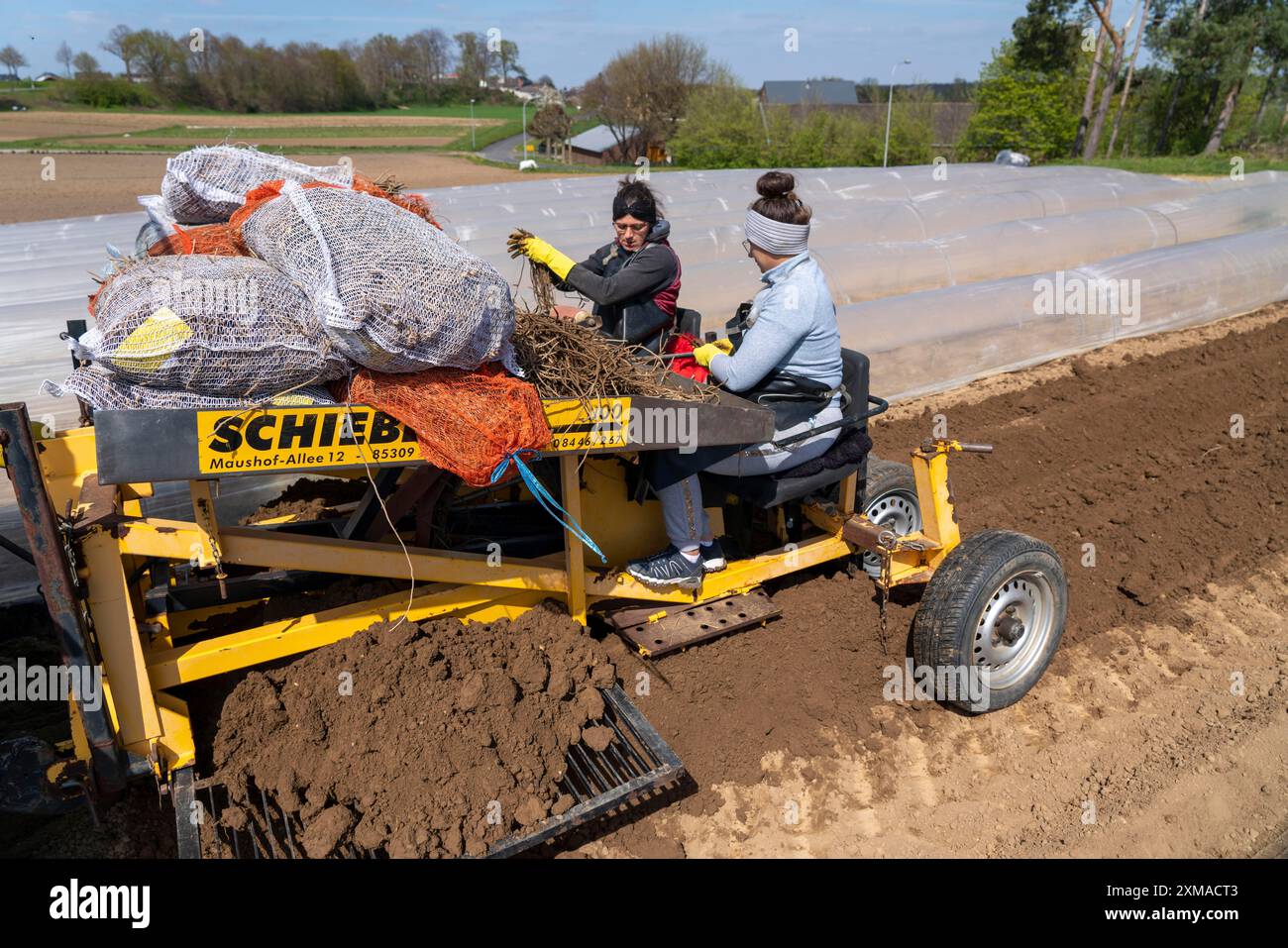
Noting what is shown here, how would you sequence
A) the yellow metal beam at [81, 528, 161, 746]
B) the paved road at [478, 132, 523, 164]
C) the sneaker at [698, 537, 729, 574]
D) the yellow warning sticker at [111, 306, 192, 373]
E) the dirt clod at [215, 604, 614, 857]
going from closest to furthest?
the yellow warning sticker at [111, 306, 192, 373] → the yellow metal beam at [81, 528, 161, 746] → the dirt clod at [215, 604, 614, 857] → the sneaker at [698, 537, 729, 574] → the paved road at [478, 132, 523, 164]

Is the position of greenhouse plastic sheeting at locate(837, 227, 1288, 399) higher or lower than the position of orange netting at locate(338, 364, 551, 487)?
lower

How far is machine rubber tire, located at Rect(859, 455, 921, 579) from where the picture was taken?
4875mm

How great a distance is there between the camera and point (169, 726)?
303cm

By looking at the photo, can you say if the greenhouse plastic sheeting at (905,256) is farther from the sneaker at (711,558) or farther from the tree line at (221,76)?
the tree line at (221,76)

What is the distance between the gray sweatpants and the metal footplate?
340mm

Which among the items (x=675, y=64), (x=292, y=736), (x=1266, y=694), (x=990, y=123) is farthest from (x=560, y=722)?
(x=675, y=64)

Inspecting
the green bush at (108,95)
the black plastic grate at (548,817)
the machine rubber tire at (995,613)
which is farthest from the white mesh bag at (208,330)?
the green bush at (108,95)

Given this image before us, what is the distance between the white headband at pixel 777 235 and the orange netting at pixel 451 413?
146cm

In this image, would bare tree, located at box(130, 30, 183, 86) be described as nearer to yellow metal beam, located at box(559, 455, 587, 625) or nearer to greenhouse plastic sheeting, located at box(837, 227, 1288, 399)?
greenhouse plastic sheeting, located at box(837, 227, 1288, 399)

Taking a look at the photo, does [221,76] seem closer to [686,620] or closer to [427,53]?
[427,53]

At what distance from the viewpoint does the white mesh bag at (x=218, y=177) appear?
3486mm

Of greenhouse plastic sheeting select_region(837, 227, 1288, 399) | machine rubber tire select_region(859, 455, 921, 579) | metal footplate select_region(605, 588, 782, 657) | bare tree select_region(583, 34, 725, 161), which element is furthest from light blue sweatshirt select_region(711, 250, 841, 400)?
bare tree select_region(583, 34, 725, 161)

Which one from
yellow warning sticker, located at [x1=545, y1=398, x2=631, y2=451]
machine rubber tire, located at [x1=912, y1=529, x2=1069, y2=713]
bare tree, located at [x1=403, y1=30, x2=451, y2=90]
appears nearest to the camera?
yellow warning sticker, located at [x1=545, y1=398, x2=631, y2=451]

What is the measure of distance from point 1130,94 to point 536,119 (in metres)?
32.0
